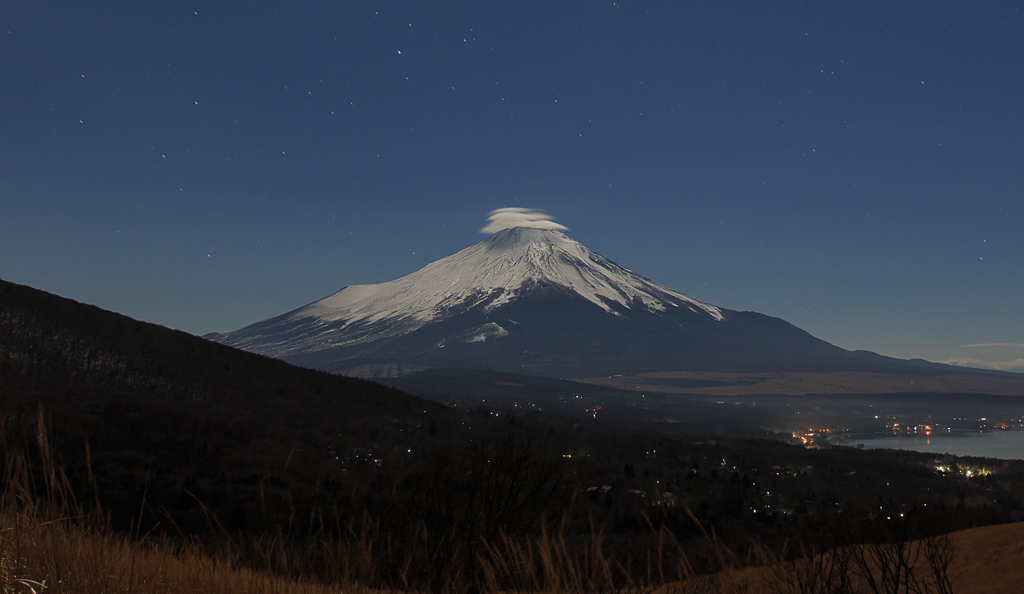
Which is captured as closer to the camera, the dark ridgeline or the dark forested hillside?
the dark ridgeline

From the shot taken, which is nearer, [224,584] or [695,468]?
[224,584]

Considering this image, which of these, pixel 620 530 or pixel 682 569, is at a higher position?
pixel 682 569

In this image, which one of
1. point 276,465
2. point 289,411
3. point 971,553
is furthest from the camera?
point 289,411

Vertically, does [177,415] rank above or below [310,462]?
above

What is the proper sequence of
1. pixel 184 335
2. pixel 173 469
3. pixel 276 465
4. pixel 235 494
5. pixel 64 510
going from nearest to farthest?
pixel 64 510, pixel 235 494, pixel 173 469, pixel 276 465, pixel 184 335

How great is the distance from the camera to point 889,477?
119 metres

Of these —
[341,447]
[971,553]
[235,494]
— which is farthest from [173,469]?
[971,553]

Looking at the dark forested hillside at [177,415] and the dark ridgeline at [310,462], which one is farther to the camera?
the dark forested hillside at [177,415]

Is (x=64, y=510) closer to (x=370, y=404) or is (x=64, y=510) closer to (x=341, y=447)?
(x=341, y=447)

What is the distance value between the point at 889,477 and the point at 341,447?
106903 millimetres

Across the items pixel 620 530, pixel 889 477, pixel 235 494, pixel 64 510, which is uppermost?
pixel 64 510

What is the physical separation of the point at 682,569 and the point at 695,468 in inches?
3488

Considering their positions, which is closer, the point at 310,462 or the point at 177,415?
the point at 177,415

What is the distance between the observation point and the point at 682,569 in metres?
4.83
